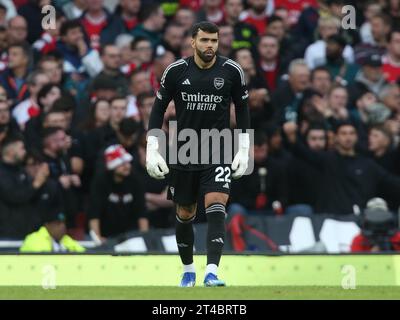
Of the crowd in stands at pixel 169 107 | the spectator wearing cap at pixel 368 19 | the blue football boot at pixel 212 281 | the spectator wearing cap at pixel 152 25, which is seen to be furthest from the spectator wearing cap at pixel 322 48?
the blue football boot at pixel 212 281

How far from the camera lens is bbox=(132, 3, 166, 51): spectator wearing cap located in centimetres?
1834

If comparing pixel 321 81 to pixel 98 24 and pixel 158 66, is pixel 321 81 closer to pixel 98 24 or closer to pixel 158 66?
pixel 158 66

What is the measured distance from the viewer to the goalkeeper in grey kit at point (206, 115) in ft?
35.9

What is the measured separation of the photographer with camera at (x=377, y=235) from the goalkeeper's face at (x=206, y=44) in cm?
414

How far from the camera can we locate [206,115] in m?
11.0

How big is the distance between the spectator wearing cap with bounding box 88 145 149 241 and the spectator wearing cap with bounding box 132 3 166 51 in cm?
301

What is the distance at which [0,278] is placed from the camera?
12297 mm

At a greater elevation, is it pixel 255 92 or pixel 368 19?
pixel 368 19

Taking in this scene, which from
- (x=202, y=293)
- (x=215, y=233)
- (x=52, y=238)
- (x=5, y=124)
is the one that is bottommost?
(x=202, y=293)

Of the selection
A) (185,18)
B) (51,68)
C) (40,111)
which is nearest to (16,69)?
(51,68)

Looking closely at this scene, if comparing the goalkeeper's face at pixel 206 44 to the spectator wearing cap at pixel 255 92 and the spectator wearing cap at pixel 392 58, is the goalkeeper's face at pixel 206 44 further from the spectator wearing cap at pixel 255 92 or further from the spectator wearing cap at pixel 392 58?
the spectator wearing cap at pixel 392 58

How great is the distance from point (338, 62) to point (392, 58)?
0.88 meters

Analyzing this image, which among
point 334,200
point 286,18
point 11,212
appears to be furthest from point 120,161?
point 286,18

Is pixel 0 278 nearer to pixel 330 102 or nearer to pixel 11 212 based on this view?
pixel 11 212
